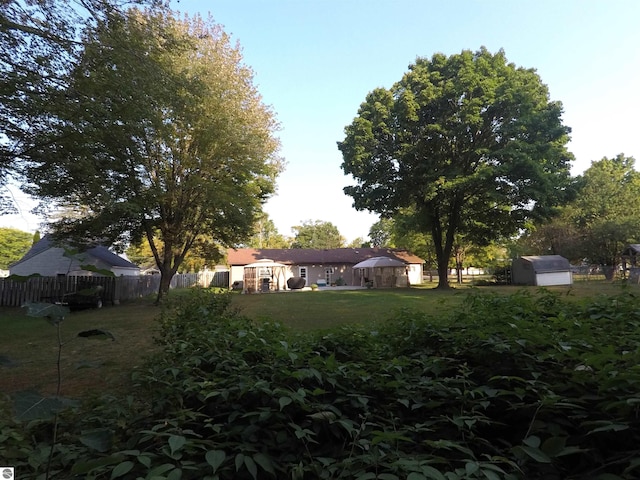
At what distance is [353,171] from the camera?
81.7 ft

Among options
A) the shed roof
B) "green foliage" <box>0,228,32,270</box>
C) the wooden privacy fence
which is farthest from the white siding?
"green foliage" <box>0,228,32,270</box>

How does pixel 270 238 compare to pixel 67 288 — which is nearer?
pixel 67 288

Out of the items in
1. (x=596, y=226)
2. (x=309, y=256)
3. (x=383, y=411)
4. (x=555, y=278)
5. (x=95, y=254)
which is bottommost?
(x=383, y=411)

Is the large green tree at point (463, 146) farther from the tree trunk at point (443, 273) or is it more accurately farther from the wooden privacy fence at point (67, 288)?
the wooden privacy fence at point (67, 288)

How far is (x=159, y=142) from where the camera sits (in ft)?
49.3

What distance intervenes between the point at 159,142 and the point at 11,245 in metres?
76.2

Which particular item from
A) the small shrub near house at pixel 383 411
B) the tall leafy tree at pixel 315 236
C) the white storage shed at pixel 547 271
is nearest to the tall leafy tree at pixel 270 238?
the tall leafy tree at pixel 315 236

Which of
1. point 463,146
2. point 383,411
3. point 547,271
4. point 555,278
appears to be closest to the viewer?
point 383,411

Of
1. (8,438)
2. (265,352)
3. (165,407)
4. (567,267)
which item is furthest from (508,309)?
(567,267)

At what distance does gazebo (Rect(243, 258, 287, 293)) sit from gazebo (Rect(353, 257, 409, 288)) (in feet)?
24.4

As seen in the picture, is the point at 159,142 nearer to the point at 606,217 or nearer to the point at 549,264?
the point at 549,264

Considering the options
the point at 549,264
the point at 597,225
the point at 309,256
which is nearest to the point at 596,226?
the point at 597,225

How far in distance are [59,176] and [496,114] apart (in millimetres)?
23235

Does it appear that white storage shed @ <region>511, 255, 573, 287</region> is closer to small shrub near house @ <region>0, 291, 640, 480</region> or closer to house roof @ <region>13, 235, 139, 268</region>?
small shrub near house @ <region>0, 291, 640, 480</region>
